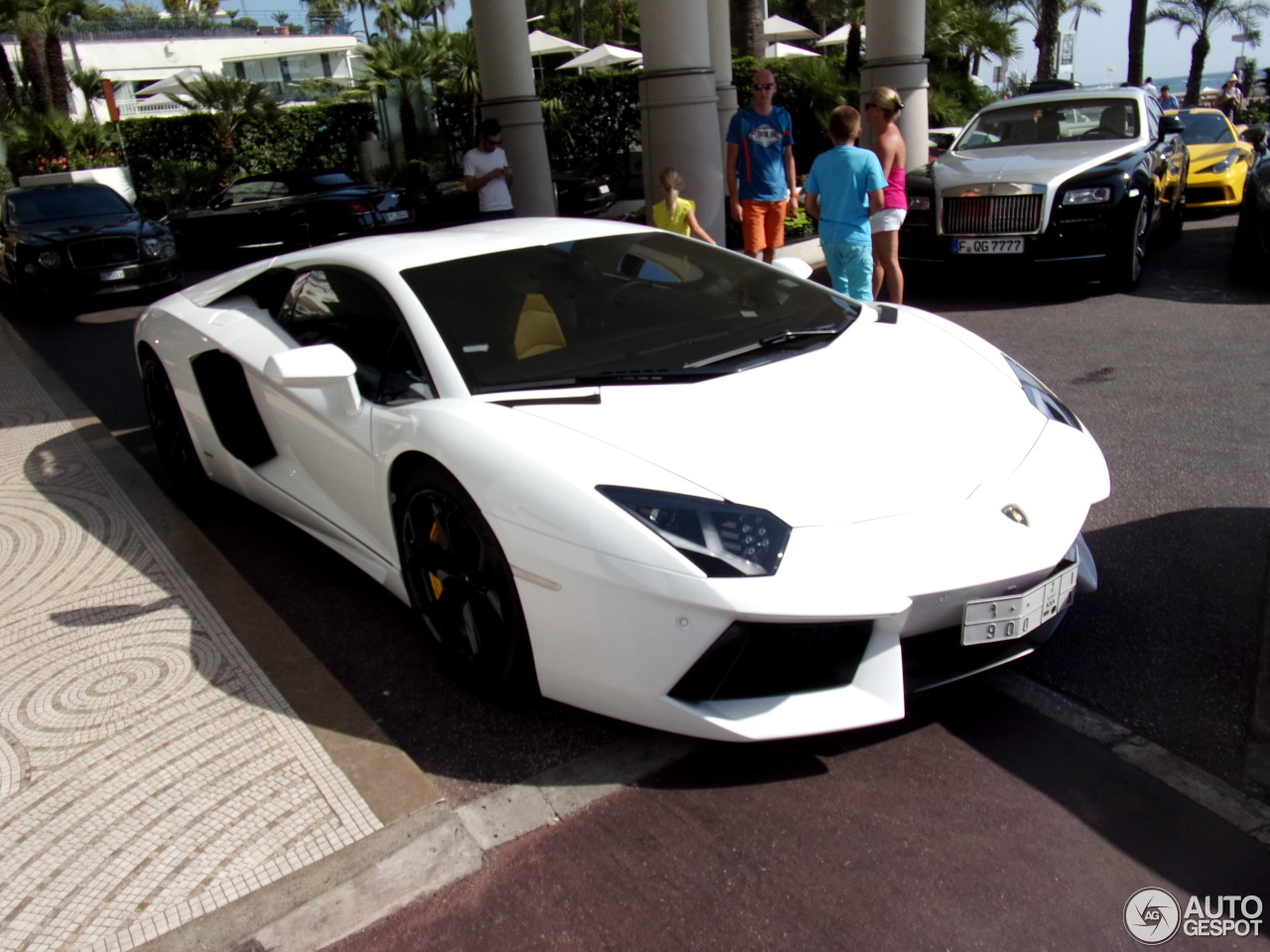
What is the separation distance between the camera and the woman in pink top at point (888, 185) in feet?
20.8

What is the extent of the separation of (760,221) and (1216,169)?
267 inches

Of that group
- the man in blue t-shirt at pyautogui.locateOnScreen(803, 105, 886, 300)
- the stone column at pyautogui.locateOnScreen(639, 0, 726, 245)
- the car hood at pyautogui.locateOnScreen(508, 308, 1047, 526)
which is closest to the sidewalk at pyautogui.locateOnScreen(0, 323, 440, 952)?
the car hood at pyautogui.locateOnScreen(508, 308, 1047, 526)

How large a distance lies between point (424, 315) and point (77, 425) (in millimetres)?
4168

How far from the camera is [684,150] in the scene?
404 inches

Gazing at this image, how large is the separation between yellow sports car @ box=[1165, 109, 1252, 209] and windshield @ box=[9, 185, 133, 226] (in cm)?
1174

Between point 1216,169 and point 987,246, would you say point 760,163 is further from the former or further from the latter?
point 1216,169

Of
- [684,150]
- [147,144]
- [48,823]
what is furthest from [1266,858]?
[147,144]

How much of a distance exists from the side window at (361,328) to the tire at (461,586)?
34cm

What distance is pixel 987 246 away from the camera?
7.88 m

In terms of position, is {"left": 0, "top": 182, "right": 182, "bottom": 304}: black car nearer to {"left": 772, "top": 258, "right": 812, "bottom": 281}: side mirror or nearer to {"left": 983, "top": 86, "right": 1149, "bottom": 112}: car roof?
{"left": 983, "top": 86, "right": 1149, "bottom": 112}: car roof

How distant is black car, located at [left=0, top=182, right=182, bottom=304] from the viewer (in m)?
10.9

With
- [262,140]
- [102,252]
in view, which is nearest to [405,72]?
[262,140]

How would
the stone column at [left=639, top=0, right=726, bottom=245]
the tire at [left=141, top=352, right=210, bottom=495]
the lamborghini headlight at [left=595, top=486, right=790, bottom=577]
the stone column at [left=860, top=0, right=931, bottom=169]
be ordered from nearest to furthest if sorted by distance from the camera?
the lamborghini headlight at [left=595, top=486, right=790, bottom=577]
the tire at [left=141, top=352, right=210, bottom=495]
the stone column at [left=639, top=0, right=726, bottom=245]
the stone column at [left=860, top=0, right=931, bottom=169]

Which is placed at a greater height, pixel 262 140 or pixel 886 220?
pixel 262 140
